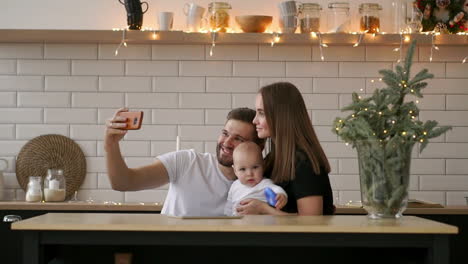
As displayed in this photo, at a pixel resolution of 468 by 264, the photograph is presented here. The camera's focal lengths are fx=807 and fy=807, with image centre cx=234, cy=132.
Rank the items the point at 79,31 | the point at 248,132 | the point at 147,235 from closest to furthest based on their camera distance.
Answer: the point at 147,235, the point at 248,132, the point at 79,31

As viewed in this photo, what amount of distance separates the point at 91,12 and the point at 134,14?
0.37 m

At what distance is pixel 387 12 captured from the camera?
5375 millimetres

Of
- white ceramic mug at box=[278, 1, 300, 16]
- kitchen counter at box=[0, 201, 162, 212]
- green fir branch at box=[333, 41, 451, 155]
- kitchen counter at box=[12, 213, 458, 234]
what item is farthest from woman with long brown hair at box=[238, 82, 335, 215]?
white ceramic mug at box=[278, 1, 300, 16]

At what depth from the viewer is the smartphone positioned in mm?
2828

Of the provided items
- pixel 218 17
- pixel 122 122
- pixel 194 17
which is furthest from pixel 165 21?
pixel 122 122

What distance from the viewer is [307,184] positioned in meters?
3.03

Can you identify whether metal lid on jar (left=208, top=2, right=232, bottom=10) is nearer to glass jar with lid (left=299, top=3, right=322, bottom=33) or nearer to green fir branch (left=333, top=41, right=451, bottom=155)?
glass jar with lid (left=299, top=3, right=322, bottom=33)

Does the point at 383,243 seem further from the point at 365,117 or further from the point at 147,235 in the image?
the point at 147,235

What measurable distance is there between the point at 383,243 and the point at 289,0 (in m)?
3.05

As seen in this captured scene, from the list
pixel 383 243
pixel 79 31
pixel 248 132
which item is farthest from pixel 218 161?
pixel 79 31

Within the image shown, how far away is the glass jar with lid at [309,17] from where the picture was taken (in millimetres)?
5188

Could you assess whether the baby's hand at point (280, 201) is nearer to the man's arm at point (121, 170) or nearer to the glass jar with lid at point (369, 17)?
the man's arm at point (121, 170)

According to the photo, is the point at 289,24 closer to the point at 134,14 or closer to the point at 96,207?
the point at 134,14

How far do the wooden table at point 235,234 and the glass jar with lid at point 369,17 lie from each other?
2760 millimetres
